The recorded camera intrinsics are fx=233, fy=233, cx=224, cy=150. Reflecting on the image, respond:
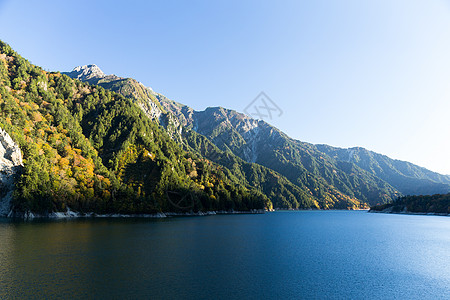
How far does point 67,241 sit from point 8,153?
330 feet

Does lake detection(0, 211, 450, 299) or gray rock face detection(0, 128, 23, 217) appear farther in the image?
gray rock face detection(0, 128, 23, 217)

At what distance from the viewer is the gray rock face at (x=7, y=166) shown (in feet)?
395

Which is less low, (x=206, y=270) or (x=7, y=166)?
(x=7, y=166)

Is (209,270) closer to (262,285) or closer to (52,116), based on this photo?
(262,285)

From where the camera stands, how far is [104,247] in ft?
192

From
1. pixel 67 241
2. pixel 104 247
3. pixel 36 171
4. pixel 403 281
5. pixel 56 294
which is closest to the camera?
pixel 56 294

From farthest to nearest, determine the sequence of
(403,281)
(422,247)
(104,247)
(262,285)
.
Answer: (422,247), (104,247), (403,281), (262,285)

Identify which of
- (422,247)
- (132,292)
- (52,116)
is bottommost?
(422,247)

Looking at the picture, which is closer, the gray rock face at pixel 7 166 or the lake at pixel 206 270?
the lake at pixel 206 270

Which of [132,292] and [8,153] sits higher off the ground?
[8,153]

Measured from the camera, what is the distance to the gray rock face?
120312mm

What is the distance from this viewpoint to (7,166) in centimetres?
12375

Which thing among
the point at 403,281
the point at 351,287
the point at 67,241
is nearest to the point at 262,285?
the point at 351,287

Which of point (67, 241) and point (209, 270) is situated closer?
point (209, 270)
